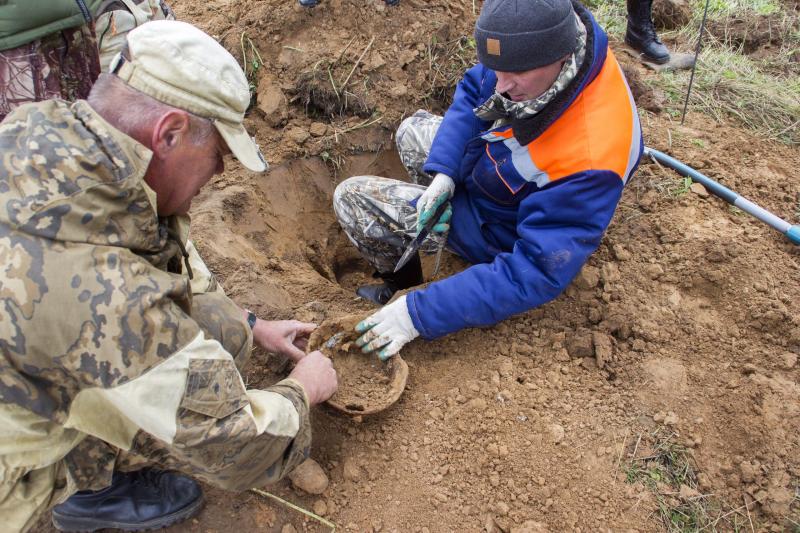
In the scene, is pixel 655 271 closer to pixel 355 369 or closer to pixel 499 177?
pixel 499 177

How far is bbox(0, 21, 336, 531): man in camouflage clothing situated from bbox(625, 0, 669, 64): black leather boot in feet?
13.1

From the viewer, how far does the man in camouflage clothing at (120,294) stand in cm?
126

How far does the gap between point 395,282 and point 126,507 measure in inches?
66.4

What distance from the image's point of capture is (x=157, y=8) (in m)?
2.99

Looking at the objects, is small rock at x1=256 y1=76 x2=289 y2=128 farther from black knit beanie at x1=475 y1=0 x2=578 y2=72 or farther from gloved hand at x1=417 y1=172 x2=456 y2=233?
black knit beanie at x1=475 y1=0 x2=578 y2=72

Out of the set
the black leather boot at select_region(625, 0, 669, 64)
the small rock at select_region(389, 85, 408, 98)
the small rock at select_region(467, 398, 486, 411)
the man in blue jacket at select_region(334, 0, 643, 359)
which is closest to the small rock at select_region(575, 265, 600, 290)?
the man in blue jacket at select_region(334, 0, 643, 359)

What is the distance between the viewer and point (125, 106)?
1.46 m

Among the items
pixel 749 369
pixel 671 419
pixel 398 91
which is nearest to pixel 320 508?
pixel 671 419

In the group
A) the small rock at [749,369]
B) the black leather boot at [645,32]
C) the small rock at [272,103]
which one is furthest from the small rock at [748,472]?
the black leather boot at [645,32]

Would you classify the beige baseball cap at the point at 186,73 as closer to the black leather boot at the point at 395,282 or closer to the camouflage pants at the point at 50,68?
the camouflage pants at the point at 50,68

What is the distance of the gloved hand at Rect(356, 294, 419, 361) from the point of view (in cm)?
234

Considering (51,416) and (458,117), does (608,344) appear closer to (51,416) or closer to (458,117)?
Answer: (458,117)

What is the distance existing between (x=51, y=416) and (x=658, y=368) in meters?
2.16

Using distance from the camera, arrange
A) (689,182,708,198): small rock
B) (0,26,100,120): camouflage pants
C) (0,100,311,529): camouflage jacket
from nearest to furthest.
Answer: (0,100,311,529): camouflage jacket → (0,26,100,120): camouflage pants → (689,182,708,198): small rock
